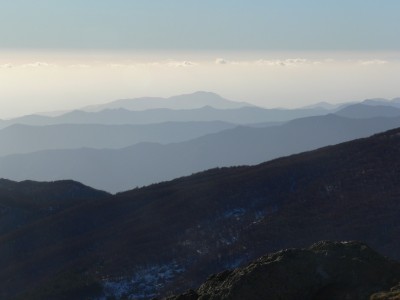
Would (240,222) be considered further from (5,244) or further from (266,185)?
(5,244)

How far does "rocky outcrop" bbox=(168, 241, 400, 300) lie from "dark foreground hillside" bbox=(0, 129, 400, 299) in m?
22.4

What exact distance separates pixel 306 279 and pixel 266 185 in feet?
145

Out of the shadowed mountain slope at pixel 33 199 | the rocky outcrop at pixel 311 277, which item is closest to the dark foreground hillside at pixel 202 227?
the shadowed mountain slope at pixel 33 199

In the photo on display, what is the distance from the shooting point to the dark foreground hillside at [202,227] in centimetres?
4062

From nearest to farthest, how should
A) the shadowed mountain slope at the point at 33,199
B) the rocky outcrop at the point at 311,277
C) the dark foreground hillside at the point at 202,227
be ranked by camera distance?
the rocky outcrop at the point at 311,277 < the dark foreground hillside at the point at 202,227 < the shadowed mountain slope at the point at 33,199

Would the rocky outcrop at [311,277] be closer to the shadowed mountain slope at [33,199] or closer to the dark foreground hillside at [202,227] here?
the dark foreground hillside at [202,227]

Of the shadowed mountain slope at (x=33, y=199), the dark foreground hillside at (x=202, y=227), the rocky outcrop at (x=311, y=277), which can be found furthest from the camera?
the shadowed mountain slope at (x=33, y=199)

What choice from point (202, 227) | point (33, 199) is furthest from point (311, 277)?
point (33, 199)

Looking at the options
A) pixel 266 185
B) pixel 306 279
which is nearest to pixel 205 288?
pixel 306 279

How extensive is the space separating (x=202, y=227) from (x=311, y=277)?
37180 millimetres

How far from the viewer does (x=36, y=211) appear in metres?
78.4

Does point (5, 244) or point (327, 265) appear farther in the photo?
A: point (5, 244)

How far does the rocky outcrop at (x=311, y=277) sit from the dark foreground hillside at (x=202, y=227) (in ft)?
73.6

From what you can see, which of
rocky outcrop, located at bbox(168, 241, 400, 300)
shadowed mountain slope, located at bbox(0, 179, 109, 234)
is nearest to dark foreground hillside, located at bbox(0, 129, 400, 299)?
shadowed mountain slope, located at bbox(0, 179, 109, 234)
